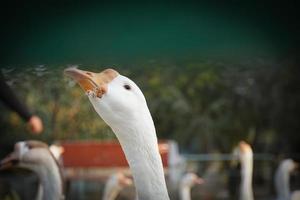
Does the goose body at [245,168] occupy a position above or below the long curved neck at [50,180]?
below

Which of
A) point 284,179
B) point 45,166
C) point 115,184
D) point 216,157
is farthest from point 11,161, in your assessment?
point 284,179

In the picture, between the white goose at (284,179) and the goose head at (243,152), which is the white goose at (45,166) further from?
the white goose at (284,179)

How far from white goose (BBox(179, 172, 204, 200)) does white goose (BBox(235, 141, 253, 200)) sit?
161 millimetres

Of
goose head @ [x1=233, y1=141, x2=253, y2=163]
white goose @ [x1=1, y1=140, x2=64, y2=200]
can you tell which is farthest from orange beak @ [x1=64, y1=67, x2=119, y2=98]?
goose head @ [x1=233, y1=141, x2=253, y2=163]

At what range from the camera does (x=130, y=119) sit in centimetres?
99

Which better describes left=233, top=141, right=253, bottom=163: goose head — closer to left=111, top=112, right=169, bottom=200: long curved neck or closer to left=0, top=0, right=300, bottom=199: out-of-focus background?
left=0, top=0, right=300, bottom=199: out-of-focus background

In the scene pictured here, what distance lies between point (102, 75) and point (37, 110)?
665 millimetres

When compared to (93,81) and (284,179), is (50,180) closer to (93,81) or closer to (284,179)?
(93,81)

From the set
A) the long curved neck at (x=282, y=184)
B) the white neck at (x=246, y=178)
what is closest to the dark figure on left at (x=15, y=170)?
the white neck at (x=246, y=178)

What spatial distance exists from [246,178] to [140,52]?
1.88 ft

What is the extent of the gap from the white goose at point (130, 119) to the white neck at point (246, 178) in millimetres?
651

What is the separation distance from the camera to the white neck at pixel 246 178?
162cm

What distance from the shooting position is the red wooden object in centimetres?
160

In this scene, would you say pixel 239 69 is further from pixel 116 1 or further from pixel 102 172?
→ pixel 102 172
